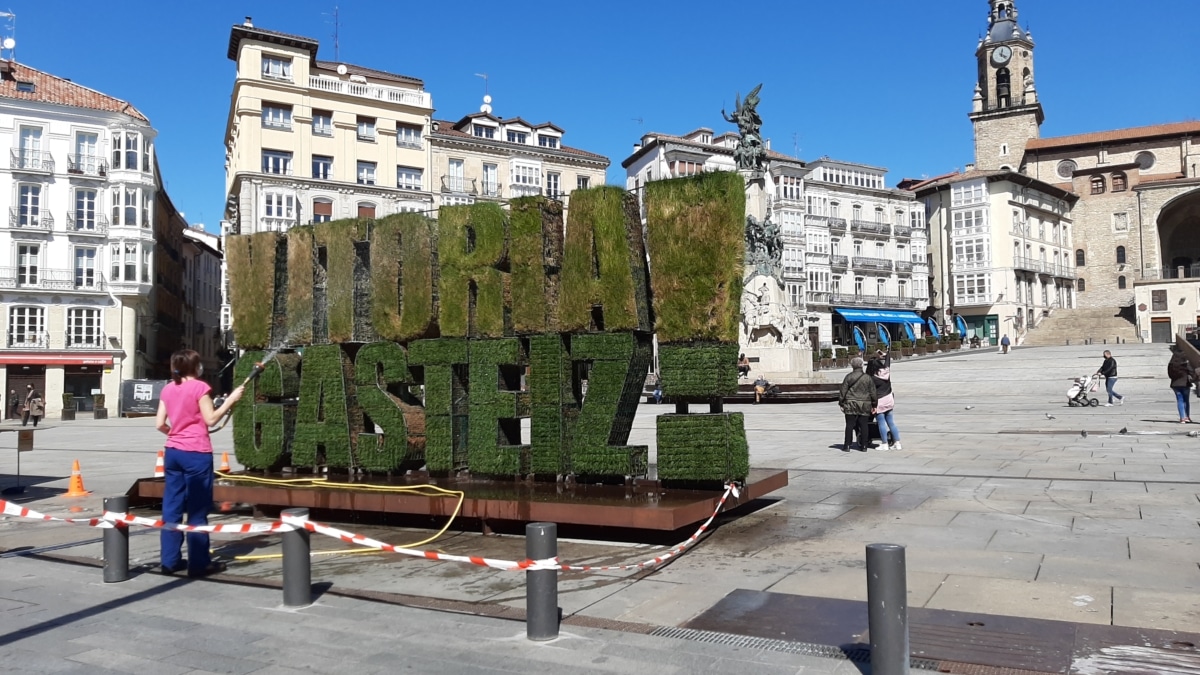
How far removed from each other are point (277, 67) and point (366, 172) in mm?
7868

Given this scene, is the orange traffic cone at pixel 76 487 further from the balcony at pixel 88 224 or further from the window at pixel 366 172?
the balcony at pixel 88 224

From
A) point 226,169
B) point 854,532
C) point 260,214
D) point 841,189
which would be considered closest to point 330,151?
point 260,214

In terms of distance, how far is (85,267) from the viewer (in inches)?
2013

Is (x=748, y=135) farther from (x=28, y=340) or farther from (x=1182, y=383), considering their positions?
(x=28, y=340)

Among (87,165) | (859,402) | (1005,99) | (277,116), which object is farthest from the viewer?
(1005,99)

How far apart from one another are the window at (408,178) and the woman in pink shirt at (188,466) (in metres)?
49.9

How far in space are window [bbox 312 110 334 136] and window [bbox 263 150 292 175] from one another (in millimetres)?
2337

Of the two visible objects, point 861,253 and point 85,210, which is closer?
point 85,210

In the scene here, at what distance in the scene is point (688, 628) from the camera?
Answer: 575 cm

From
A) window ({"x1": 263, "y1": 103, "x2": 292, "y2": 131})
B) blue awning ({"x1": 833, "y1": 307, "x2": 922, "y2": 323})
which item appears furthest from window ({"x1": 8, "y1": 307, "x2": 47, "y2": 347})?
blue awning ({"x1": 833, "y1": 307, "x2": 922, "y2": 323})

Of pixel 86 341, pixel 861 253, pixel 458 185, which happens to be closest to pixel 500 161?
pixel 458 185

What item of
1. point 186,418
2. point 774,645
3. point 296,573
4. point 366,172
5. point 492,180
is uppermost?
point 492,180

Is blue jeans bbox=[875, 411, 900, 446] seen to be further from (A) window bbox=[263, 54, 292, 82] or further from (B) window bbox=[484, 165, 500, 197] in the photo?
(A) window bbox=[263, 54, 292, 82]

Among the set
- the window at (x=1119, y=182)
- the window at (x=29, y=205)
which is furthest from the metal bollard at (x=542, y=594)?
the window at (x=1119, y=182)
